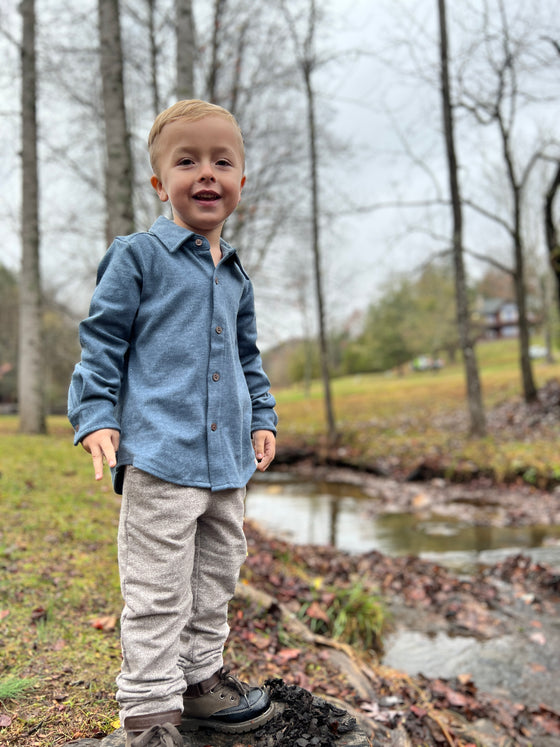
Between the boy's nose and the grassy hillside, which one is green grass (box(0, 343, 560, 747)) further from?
the boy's nose

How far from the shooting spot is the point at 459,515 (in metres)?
8.52

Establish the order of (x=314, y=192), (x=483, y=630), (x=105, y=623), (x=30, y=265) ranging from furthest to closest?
(x=314, y=192) < (x=30, y=265) < (x=483, y=630) < (x=105, y=623)

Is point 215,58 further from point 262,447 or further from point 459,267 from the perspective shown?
point 262,447

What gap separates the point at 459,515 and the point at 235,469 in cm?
741

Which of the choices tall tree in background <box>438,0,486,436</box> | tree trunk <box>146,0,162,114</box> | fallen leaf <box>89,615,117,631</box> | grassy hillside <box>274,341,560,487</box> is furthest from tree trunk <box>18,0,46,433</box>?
fallen leaf <box>89,615,117,631</box>

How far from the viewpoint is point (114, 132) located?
6.12 metres

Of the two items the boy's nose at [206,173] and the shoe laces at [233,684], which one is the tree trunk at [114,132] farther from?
the shoe laces at [233,684]

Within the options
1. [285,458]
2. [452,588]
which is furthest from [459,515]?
[285,458]

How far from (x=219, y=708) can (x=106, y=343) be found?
4.58ft

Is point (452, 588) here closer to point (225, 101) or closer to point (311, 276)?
point (225, 101)

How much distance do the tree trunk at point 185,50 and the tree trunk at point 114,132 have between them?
66 cm

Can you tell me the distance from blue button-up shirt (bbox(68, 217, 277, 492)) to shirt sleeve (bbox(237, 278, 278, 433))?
0.68 ft

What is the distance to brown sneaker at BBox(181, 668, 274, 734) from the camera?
6.76 feet

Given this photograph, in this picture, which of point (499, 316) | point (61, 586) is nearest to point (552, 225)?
point (61, 586)
